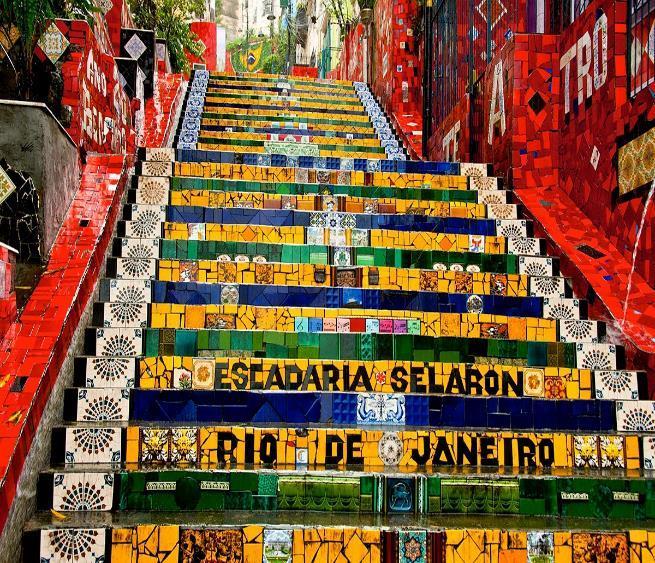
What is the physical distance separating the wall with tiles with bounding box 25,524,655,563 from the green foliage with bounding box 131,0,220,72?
10.3m

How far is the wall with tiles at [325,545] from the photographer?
2434 millimetres

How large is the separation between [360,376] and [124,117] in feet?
13.0

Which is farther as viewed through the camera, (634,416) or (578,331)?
(578,331)

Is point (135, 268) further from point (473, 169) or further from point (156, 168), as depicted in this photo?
point (473, 169)

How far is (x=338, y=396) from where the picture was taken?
3.18 metres

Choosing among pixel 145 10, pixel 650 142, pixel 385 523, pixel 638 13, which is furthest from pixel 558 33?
pixel 145 10

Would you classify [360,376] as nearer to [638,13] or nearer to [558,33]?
[638,13]

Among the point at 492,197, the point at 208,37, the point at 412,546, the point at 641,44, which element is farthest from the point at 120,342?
the point at 208,37

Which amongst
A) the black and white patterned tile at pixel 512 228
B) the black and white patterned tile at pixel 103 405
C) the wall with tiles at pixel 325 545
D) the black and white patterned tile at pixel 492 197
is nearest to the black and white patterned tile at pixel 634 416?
the wall with tiles at pixel 325 545

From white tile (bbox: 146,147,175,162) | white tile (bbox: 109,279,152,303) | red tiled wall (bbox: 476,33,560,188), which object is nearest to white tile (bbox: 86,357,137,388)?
white tile (bbox: 109,279,152,303)

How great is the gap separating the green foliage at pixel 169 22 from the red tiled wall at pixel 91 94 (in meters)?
5.98

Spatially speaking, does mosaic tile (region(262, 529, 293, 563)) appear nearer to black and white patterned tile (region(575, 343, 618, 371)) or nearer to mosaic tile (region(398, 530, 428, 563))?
mosaic tile (region(398, 530, 428, 563))

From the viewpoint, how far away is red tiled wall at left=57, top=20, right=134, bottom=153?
4.64 metres

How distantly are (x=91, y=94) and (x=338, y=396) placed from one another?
3006 millimetres
